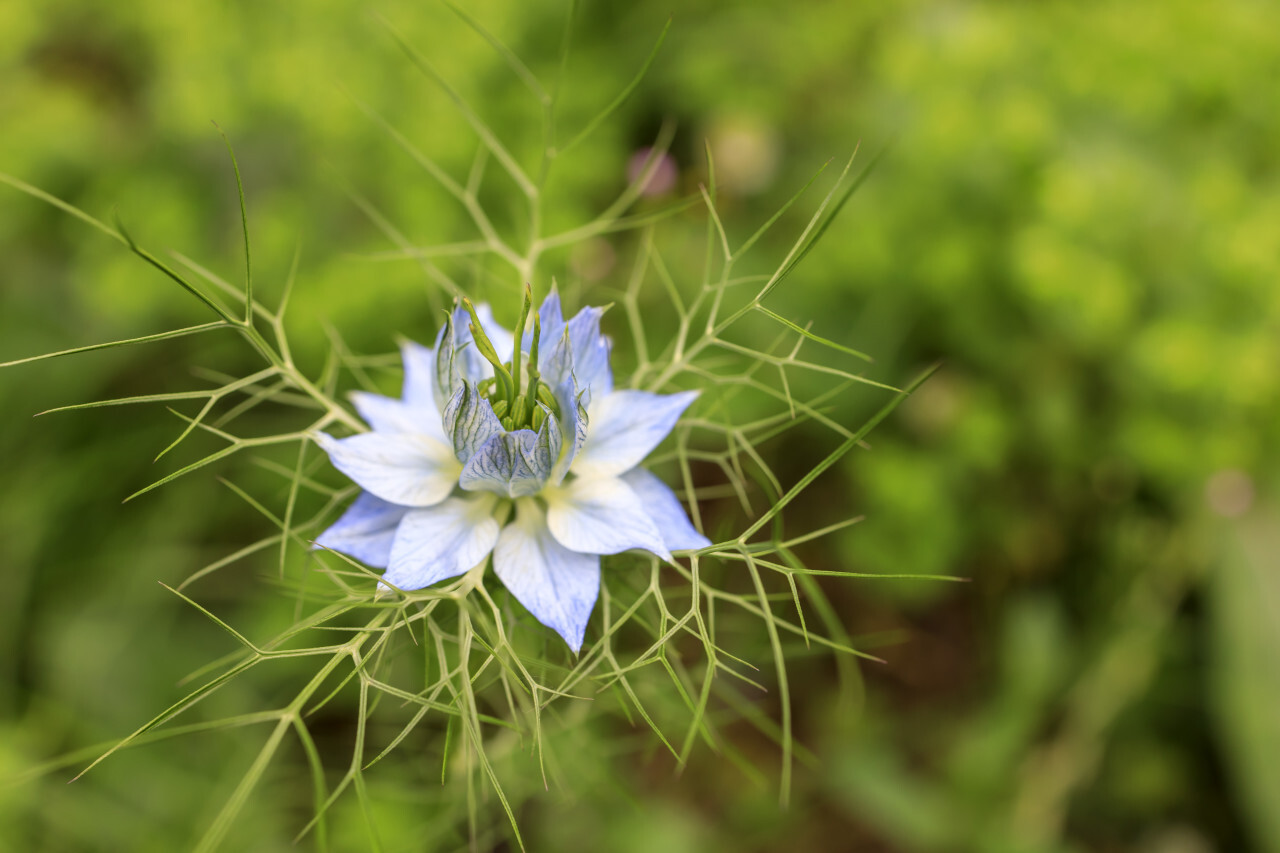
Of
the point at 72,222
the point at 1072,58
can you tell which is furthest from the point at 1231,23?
the point at 72,222

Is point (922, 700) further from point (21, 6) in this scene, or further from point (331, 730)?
point (21, 6)

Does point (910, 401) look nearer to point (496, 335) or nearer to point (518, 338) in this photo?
point (496, 335)

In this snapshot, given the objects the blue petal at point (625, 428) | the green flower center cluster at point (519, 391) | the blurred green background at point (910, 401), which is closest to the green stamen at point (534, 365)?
the green flower center cluster at point (519, 391)

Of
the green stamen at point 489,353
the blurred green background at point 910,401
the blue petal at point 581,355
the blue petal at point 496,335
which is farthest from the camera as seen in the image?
the blurred green background at point 910,401

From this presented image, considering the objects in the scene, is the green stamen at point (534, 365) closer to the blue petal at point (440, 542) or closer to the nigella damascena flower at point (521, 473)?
the nigella damascena flower at point (521, 473)

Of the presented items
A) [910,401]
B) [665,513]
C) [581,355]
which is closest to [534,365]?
[581,355]

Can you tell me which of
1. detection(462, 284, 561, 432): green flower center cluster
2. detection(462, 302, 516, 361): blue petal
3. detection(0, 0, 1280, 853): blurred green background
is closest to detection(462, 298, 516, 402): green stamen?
detection(462, 284, 561, 432): green flower center cluster

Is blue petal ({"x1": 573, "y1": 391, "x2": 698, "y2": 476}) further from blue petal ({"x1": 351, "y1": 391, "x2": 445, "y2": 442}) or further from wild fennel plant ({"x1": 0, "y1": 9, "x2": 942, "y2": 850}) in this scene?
blue petal ({"x1": 351, "y1": 391, "x2": 445, "y2": 442})
